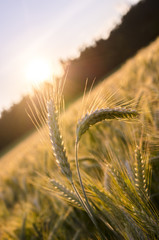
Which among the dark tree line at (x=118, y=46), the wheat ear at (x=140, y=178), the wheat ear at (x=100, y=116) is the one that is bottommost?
the dark tree line at (x=118, y=46)

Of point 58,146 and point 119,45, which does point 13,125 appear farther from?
point 58,146

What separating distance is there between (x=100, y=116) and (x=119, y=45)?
2032cm

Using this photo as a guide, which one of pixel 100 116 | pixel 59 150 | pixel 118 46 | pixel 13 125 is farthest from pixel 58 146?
pixel 13 125

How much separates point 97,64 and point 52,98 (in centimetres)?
2005

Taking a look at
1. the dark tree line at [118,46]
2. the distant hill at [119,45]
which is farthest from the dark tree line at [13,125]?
the distant hill at [119,45]

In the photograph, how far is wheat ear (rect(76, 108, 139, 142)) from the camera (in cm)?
50

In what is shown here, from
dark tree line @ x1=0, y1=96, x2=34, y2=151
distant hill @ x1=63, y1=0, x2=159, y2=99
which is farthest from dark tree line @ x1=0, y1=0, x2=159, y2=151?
dark tree line @ x1=0, y1=96, x2=34, y2=151

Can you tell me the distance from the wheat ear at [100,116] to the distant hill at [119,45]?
17.3 m

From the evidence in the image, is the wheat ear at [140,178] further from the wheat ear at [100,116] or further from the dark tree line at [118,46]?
the dark tree line at [118,46]

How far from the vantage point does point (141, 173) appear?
0.50 m

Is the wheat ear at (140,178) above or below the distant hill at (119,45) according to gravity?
above

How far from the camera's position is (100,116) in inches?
20.4

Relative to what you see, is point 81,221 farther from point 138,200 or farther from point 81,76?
point 81,76

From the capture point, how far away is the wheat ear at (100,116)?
0.50 metres
